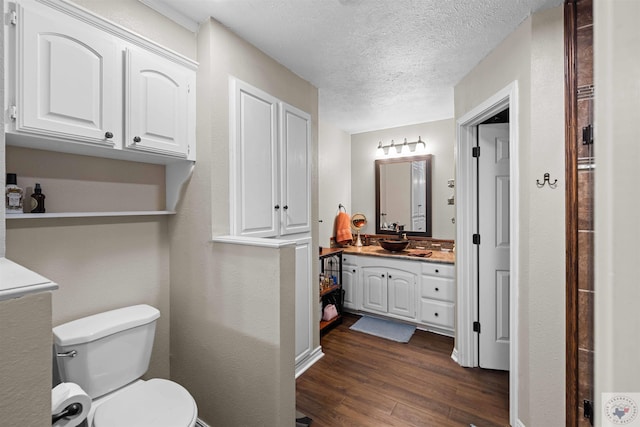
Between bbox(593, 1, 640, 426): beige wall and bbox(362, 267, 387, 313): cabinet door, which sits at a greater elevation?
bbox(593, 1, 640, 426): beige wall

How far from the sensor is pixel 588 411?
1480 millimetres

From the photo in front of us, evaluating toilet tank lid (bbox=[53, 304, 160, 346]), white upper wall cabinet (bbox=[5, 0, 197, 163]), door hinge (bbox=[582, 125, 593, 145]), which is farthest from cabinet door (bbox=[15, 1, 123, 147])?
door hinge (bbox=[582, 125, 593, 145])

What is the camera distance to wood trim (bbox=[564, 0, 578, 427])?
1494 mm

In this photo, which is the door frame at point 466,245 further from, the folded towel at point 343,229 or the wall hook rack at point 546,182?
the folded towel at point 343,229

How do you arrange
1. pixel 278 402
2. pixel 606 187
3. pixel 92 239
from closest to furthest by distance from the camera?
pixel 606 187, pixel 278 402, pixel 92 239

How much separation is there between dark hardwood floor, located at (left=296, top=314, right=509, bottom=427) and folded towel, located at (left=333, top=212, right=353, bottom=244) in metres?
1.37

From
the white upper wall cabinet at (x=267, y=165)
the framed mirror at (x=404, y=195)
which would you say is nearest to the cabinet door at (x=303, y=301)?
the white upper wall cabinet at (x=267, y=165)

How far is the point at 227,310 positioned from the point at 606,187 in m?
1.71

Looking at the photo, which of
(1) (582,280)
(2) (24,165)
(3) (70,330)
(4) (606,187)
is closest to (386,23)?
(1) (582,280)

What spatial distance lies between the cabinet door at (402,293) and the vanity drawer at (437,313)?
108 mm

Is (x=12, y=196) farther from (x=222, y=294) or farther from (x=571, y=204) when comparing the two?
(x=571, y=204)

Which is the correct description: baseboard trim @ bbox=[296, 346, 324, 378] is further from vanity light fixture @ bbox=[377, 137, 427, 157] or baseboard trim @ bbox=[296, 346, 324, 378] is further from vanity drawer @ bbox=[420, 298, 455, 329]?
vanity light fixture @ bbox=[377, 137, 427, 157]

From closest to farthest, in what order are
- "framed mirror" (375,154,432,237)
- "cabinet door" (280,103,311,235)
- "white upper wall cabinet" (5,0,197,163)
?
"white upper wall cabinet" (5,0,197,163) < "cabinet door" (280,103,311,235) < "framed mirror" (375,154,432,237)

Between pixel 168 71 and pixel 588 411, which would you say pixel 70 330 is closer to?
pixel 168 71
